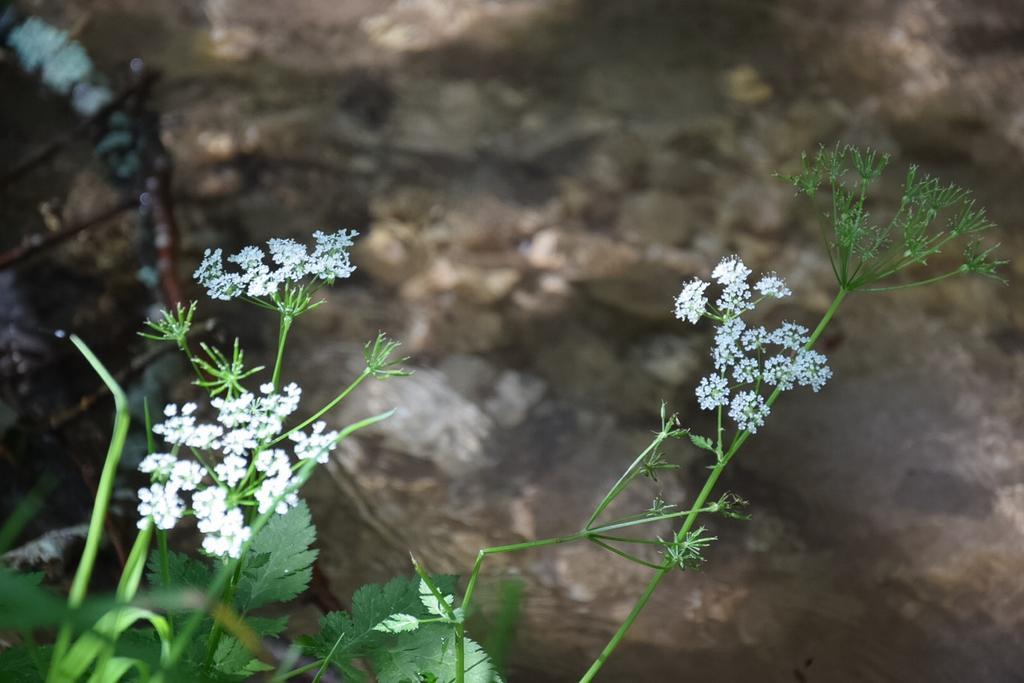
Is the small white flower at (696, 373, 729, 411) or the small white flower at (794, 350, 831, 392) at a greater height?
the small white flower at (794, 350, 831, 392)

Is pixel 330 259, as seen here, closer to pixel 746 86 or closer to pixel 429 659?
pixel 429 659

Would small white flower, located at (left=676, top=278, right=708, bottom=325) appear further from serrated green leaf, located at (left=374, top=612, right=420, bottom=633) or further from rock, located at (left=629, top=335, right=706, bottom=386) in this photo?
rock, located at (left=629, top=335, right=706, bottom=386)

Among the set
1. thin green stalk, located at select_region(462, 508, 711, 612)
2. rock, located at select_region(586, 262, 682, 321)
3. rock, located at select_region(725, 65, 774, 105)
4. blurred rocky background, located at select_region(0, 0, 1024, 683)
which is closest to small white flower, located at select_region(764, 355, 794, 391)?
thin green stalk, located at select_region(462, 508, 711, 612)

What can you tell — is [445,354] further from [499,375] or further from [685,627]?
[685,627]

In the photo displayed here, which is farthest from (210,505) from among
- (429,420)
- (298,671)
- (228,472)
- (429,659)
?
(429,420)

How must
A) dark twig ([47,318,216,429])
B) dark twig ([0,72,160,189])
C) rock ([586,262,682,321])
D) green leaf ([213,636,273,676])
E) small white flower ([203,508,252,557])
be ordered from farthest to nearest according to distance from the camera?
rock ([586,262,682,321]) → dark twig ([0,72,160,189]) → dark twig ([47,318,216,429]) → green leaf ([213,636,273,676]) → small white flower ([203,508,252,557])

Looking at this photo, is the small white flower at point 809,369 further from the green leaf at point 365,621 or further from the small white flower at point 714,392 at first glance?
the green leaf at point 365,621

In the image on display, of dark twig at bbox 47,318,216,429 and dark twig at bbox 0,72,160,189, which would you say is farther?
dark twig at bbox 0,72,160,189
